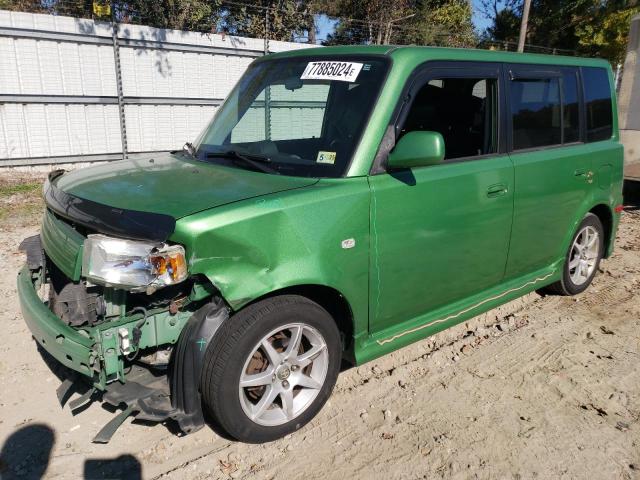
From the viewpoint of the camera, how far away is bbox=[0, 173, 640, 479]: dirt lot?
108 inches

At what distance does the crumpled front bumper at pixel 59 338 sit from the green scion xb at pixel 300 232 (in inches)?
0.4

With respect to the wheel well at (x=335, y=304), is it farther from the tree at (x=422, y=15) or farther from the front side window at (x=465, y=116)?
the tree at (x=422, y=15)

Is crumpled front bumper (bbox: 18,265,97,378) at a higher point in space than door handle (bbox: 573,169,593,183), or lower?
lower

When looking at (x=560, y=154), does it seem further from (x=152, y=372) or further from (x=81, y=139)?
(x=81, y=139)

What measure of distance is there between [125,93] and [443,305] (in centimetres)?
870

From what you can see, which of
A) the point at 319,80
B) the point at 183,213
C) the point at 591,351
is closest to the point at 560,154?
the point at 591,351

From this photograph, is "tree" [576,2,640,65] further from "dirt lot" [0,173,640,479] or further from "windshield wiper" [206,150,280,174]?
"windshield wiper" [206,150,280,174]

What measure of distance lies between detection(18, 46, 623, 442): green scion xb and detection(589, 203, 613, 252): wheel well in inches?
28.1

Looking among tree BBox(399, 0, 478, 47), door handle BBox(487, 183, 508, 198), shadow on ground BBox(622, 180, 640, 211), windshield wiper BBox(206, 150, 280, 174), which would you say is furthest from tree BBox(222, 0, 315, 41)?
door handle BBox(487, 183, 508, 198)

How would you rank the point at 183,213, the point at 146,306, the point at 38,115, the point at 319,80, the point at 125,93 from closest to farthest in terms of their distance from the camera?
the point at 183,213, the point at 146,306, the point at 319,80, the point at 38,115, the point at 125,93

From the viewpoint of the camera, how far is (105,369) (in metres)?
2.51

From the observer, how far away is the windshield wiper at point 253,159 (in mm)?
3120

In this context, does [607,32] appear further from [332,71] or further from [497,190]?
[332,71]

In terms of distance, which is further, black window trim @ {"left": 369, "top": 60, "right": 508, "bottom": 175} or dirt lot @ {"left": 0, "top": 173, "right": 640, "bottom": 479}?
black window trim @ {"left": 369, "top": 60, "right": 508, "bottom": 175}
